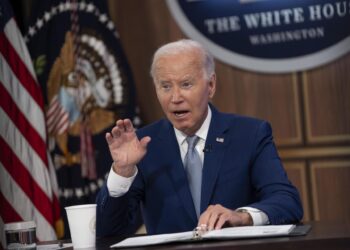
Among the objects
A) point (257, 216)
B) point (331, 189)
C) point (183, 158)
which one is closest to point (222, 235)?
point (257, 216)

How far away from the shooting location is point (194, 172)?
Answer: 2.50 meters

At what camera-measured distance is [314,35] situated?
12.1 feet

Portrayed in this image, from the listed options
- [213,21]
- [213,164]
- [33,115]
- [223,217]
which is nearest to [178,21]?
[213,21]

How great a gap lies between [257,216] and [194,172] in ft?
1.43

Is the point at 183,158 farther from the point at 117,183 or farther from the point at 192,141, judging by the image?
the point at 117,183

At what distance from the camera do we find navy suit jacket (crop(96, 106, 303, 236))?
2373 mm

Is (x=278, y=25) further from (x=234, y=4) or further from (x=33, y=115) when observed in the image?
(x=33, y=115)

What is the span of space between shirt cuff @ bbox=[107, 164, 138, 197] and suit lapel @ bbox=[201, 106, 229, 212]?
1.00 ft

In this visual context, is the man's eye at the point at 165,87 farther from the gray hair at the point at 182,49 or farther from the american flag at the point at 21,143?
the american flag at the point at 21,143

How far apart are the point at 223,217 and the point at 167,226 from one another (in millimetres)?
538

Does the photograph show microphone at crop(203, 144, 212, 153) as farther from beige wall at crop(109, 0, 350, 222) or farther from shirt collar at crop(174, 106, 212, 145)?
beige wall at crop(109, 0, 350, 222)

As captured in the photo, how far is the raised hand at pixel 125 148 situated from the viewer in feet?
7.27

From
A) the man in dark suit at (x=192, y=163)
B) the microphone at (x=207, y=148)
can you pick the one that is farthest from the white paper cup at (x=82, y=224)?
the microphone at (x=207, y=148)

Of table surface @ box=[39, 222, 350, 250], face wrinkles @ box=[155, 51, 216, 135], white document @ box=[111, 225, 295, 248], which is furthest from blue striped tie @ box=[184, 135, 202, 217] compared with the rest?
table surface @ box=[39, 222, 350, 250]
